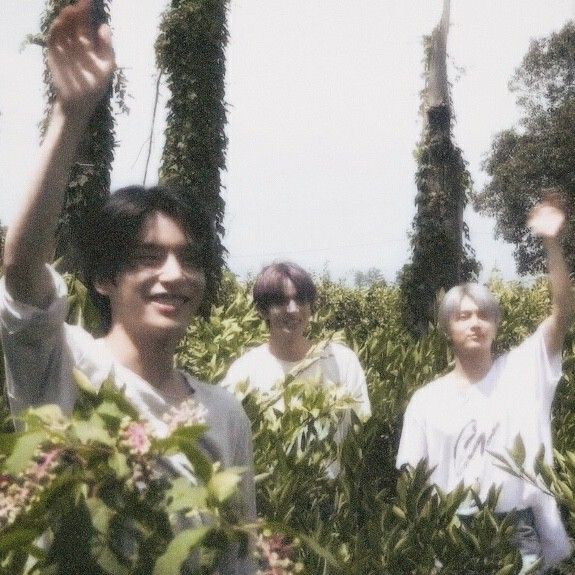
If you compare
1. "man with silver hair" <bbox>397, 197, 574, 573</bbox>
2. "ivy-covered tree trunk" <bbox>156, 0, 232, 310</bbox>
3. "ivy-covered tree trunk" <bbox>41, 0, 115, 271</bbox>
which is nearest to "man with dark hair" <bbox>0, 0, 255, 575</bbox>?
"man with silver hair" <bbox>397, 197, 574, 573</bbox>

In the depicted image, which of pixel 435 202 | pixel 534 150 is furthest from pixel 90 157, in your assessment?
pixel 534 150

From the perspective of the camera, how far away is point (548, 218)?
9.71 feet

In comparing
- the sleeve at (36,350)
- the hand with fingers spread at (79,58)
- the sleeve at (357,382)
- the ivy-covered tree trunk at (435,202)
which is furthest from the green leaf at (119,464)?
the ivy-covered tree trunk at (435,202)

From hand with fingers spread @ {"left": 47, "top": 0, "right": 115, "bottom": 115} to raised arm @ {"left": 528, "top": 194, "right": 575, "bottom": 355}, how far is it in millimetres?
1974

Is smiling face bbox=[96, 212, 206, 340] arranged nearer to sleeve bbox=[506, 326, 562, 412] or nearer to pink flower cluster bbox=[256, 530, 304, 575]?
pink flower cluster bbox=[256, 530, 304, 575]

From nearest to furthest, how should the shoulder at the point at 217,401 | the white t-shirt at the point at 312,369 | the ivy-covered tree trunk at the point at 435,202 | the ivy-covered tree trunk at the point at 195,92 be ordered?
the shoulder at the point at 217,401 < the white t-shirt at the point at 312,369 < the ivy-covered tree trunk at the point at 435,202 < the ivy-covered tree trunk at the point at 195,92

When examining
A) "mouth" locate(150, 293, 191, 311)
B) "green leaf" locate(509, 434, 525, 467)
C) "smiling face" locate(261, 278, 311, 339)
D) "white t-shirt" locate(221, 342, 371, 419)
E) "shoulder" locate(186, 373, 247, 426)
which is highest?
"smiling face" locate(261, 278, 311, 339)

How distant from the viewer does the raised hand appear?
293cm

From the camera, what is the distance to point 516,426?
9.16 ft

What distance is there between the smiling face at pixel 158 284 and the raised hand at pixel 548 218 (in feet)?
5.72

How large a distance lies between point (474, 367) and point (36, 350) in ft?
6.76

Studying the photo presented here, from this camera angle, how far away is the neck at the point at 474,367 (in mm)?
3014

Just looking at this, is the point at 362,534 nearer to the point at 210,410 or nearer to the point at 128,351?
the point at 210,410

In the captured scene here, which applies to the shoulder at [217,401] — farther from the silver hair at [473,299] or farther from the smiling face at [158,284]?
the silver hair at [473,299]
